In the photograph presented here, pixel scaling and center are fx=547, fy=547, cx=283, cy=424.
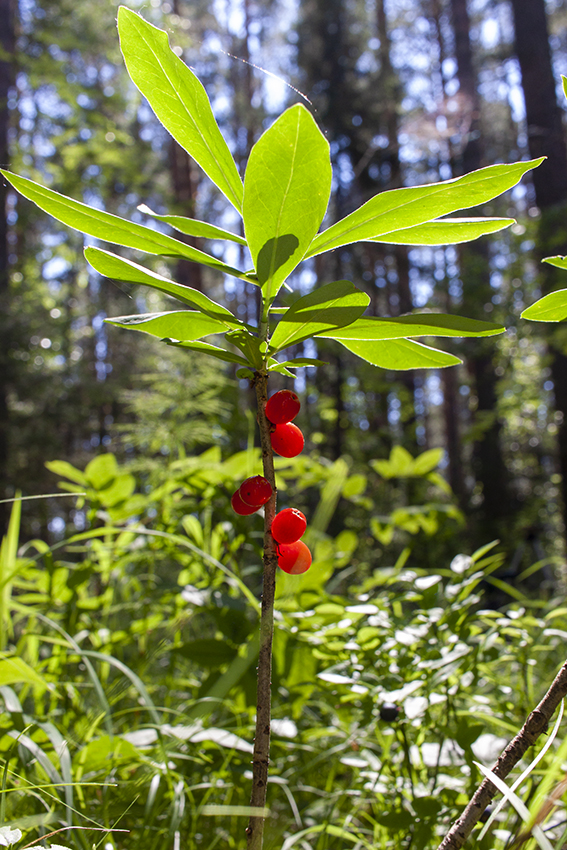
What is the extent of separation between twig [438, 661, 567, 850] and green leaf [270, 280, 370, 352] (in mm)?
401

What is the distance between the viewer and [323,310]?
538 millimetres

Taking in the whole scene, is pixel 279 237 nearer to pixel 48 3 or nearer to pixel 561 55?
pixel 48 3

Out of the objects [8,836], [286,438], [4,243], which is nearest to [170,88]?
[286,438]

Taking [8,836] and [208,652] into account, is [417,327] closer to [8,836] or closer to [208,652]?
[8,836]

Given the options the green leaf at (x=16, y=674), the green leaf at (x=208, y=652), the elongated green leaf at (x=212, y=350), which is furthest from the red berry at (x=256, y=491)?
the green leaf at (x=208, y=652)

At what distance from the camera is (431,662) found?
0.91 m

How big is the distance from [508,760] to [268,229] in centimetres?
55

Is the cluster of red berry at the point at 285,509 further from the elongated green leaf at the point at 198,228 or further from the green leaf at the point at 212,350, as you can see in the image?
the elongated green leaf at the point at 198,228

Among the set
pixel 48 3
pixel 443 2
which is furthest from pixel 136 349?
pixel 443 2

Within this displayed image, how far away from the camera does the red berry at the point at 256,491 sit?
54 cm

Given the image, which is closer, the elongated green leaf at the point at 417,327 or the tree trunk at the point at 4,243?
the elongated green leaf at the point at 417,327

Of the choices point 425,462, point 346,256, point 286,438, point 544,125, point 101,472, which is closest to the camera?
point 286,438

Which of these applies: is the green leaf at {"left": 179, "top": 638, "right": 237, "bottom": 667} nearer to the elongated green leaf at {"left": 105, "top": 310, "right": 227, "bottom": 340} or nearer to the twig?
the twig

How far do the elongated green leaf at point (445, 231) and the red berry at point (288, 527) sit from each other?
0.96 feet
